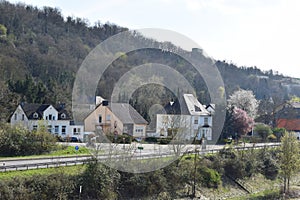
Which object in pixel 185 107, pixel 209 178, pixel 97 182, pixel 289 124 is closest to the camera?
pixel 97 182

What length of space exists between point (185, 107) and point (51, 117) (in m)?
13.4

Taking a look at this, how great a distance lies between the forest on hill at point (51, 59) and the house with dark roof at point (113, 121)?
122 inches

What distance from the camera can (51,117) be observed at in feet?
125

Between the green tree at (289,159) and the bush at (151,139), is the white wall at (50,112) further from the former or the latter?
the green tree at (289,159)

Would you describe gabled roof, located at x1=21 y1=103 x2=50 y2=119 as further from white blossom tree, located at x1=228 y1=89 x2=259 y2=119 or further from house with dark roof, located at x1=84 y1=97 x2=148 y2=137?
white blossom tree, located at x1=228 y1=89 x2=259 y2=119

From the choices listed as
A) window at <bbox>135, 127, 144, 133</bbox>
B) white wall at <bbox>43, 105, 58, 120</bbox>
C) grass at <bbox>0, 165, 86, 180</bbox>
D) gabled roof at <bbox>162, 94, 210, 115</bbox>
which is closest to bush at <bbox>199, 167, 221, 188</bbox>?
grass at <bbox>0, 165, 86, 180</bbox>

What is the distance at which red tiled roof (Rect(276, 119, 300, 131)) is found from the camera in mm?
53812

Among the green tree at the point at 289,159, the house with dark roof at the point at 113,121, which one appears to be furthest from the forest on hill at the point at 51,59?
the green tree at the point at 289,159

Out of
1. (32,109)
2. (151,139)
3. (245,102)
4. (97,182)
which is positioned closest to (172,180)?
(97,182)

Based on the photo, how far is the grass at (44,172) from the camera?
A: 18.9 m

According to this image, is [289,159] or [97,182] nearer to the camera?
[97,182]

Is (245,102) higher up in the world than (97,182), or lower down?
higher up

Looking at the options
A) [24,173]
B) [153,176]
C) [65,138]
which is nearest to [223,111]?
[65,138]

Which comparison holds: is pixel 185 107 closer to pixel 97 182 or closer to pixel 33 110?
pixel 33 110
